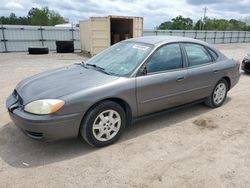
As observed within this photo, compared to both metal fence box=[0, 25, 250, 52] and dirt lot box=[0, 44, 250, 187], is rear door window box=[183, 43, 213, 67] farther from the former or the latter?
metal fence box=[0, 25, 250, 52]

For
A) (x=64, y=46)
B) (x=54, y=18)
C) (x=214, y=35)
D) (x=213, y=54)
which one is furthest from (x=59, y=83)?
(x=54, y=18)

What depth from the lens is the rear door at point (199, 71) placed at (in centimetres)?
396

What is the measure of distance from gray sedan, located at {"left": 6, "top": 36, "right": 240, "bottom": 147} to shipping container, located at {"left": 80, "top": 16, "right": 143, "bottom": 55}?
9.65 meters

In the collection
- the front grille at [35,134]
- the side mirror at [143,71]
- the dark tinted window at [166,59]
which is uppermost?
the dark tinted window at [166,59]

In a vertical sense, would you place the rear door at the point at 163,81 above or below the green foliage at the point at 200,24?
below

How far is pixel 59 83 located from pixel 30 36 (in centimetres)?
1703

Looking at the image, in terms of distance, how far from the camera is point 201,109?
463cm

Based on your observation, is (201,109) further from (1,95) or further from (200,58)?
(1,95)

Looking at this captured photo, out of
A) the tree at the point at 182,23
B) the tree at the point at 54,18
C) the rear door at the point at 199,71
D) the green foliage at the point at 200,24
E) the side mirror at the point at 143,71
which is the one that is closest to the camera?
the side mirror at the point at 143,71

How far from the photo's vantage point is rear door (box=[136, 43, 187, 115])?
3.38 m

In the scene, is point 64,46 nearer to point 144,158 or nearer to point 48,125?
point 48,125

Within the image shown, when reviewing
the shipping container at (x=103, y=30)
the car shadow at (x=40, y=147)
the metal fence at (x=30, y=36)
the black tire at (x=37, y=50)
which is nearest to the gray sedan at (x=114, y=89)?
the car shadow at (x=40, y=147)

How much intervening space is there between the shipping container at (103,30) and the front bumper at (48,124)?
11032 millimetres

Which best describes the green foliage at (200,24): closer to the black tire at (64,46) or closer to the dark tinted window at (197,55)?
Answer: the black tire at (64,46)
